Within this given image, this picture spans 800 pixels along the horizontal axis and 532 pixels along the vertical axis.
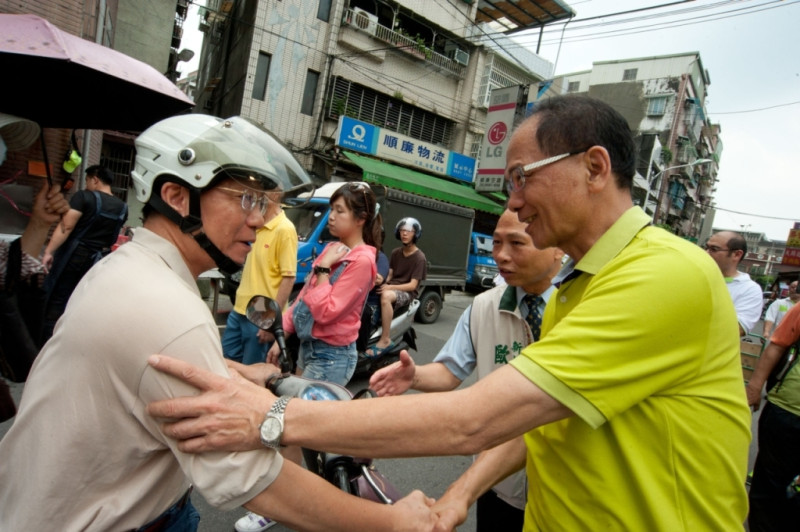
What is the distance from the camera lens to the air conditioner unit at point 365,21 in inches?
611

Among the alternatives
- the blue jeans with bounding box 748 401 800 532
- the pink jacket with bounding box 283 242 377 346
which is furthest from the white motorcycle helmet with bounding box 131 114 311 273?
the blue jeans with bounding box 748 401 800 532

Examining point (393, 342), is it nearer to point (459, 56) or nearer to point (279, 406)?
point (279, 406)

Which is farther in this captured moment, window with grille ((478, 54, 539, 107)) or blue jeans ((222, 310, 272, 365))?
window with grille ((478, 54, 539, 107))

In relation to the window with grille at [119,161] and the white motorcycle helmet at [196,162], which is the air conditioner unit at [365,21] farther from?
the white motorcycle helmet at [196,162]

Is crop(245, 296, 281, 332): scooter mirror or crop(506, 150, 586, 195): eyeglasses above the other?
crop(506, 150, 586, 195): eyeglasses

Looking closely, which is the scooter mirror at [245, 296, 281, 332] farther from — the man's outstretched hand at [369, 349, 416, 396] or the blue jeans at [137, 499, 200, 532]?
the blue jeans at [137, 499, 200, 532]

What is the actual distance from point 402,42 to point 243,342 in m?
16.4

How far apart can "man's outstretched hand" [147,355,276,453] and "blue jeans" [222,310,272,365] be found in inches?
95.6

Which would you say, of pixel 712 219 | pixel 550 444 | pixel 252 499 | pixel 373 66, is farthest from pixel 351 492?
pixel 712 219

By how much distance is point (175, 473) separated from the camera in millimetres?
1205

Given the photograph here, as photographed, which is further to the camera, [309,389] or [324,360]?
[324,360]

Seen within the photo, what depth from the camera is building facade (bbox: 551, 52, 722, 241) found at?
106ft

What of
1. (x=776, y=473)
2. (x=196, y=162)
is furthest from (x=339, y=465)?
(x=776, y=473)

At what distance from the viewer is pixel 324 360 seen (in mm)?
3150
